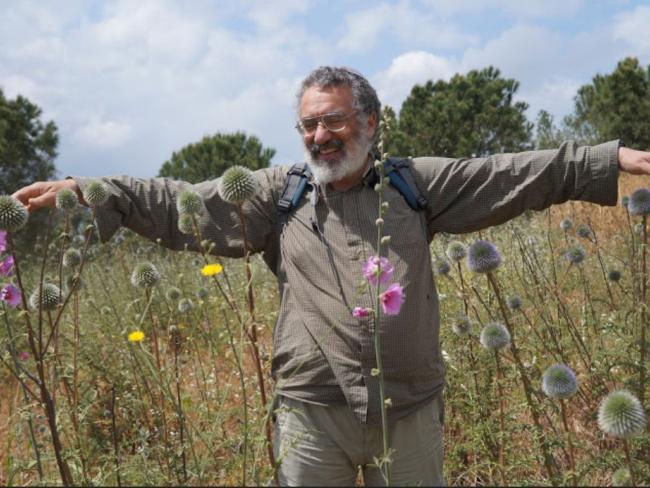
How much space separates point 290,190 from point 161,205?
55 cm

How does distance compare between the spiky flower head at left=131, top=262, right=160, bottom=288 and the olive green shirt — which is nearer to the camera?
the olive green shirt

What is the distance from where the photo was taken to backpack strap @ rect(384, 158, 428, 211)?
8.52 ft

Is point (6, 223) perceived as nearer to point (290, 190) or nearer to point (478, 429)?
point (290, 190)

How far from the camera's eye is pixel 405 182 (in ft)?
8.58

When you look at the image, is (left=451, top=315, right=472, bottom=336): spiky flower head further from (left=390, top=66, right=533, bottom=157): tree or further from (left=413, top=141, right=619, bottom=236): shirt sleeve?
(left=390, top=66, right=533, bottom=157): tree

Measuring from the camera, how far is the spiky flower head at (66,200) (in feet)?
7.58

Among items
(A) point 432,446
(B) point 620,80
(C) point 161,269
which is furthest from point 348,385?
(B) point 620,80

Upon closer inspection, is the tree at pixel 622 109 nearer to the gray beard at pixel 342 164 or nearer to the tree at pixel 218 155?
the tree at pixel 218 155

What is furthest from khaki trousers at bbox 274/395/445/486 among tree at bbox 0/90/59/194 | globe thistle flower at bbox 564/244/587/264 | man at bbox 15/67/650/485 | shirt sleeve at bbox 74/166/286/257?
tree at bbox 0/90/59/194

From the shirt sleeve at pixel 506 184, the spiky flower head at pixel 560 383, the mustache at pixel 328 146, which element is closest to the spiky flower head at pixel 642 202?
the shirt sleeve at pixel 506 184

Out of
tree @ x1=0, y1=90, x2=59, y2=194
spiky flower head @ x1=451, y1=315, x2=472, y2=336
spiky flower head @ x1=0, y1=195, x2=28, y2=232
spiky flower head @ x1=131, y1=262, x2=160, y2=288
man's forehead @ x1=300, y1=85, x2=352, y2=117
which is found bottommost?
spiky flower head @ x1=451, y1=315, x2=472, y2=336

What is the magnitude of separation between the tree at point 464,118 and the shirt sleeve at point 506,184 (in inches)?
760

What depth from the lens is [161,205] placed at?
2715 mm

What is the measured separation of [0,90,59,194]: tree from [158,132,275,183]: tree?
671cm
